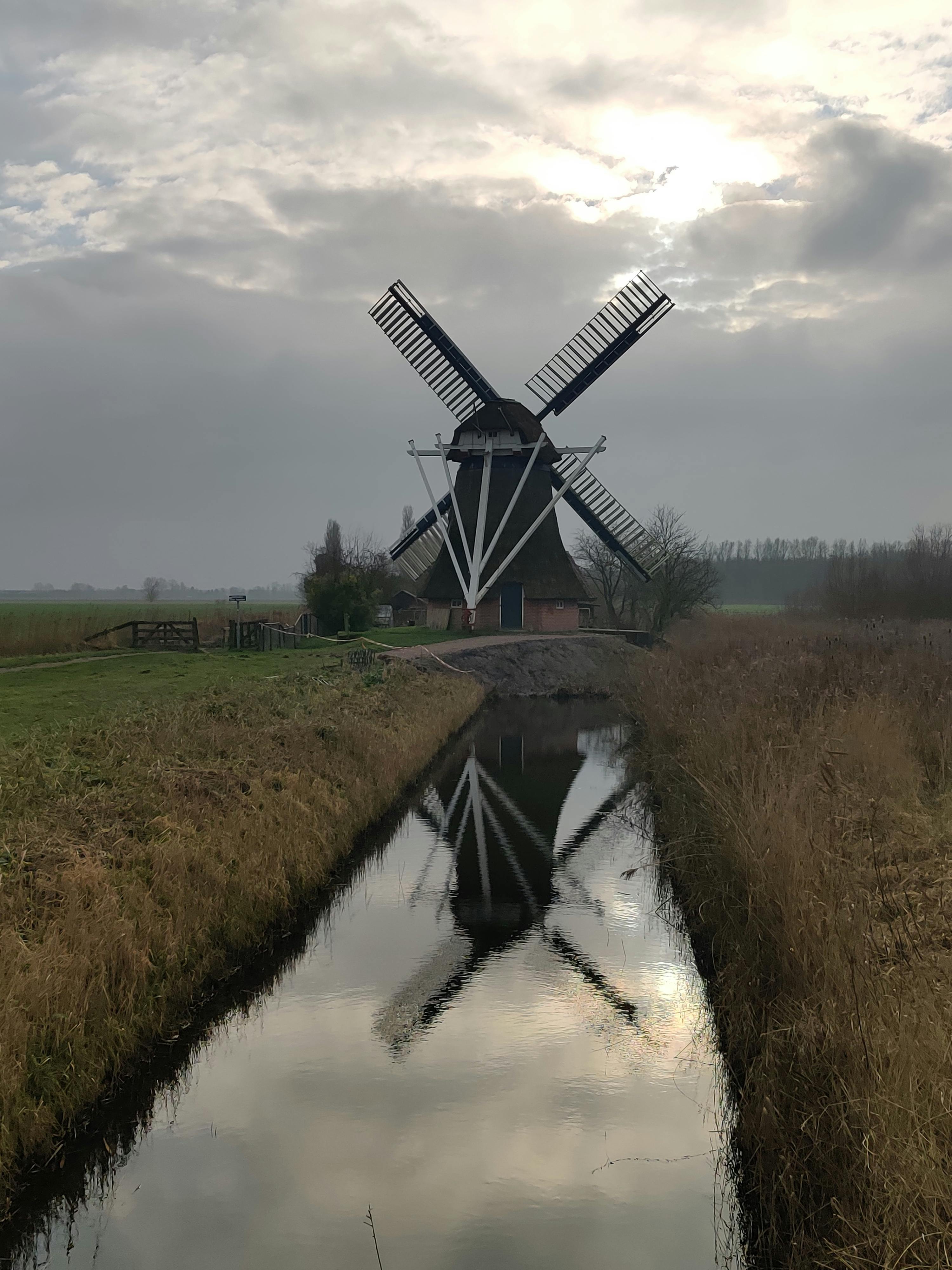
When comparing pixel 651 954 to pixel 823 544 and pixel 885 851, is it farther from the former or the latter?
pixel 823 544

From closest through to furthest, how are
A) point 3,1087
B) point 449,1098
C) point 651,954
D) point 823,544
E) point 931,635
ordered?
point 3,1087 < point 449,1098 < point 651,954 < point 931,635 < point 823,544

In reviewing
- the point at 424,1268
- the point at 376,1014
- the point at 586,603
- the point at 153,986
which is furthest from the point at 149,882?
the point at 586,603

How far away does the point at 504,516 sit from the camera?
121 ft

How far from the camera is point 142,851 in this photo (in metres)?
8.40

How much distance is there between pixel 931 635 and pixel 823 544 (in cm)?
18969

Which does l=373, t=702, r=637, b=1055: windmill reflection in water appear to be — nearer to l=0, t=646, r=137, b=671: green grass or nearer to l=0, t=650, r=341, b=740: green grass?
l=0, t=650, r=341, b=740: green grass

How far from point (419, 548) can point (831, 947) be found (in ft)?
141

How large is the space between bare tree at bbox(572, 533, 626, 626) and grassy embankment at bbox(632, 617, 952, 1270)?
128 feet

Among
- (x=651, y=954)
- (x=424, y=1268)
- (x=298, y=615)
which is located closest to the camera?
(x=424, y=1268)

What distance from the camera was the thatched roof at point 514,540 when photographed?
38.8m

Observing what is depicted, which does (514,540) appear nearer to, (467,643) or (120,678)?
(467,643)

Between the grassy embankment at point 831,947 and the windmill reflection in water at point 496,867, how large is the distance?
1301 millimetres

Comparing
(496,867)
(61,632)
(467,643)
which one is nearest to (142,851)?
(496,867)

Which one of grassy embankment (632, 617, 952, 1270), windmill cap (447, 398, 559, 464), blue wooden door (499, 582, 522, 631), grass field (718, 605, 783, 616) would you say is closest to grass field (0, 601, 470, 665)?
blue wooden door (499, 582, 522, 631)
